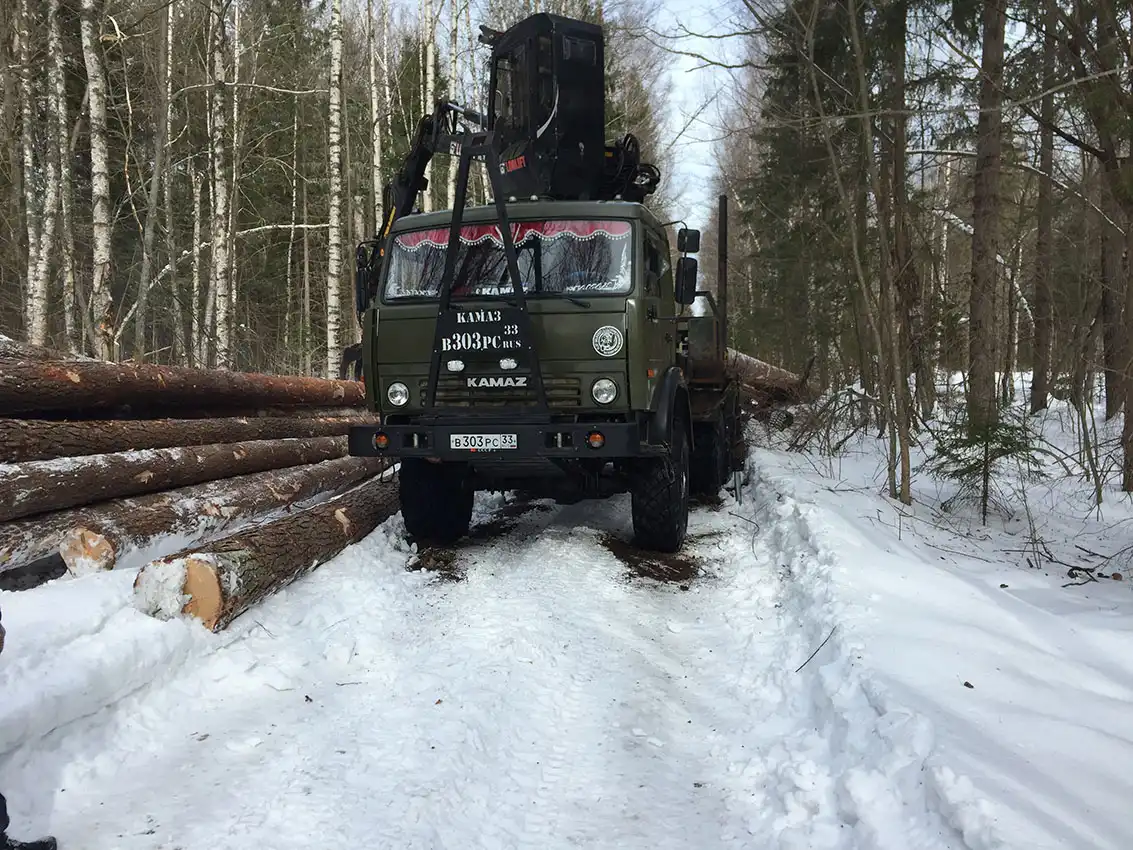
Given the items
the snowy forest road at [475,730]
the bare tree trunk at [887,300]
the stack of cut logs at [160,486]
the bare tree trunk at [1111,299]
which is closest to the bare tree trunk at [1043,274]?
the bare tree trunk at [1111,299]

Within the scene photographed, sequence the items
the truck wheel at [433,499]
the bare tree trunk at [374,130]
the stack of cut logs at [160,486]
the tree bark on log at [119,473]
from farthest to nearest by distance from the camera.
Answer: the bare tree trunk at [374,130]
the truck wheel at [433,499]
the tree bark on log at [119,473]
the stack of cut logs at [160,486]

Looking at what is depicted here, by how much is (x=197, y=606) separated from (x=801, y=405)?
1211 centimetres

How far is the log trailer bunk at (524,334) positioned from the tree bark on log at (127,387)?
2.47 meters

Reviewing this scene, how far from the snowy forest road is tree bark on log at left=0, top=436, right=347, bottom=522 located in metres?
1.44

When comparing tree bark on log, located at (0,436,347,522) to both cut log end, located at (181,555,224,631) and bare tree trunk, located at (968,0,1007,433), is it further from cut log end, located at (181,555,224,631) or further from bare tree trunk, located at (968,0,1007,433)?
bare tree trunk, located at (968,0,1007,433)

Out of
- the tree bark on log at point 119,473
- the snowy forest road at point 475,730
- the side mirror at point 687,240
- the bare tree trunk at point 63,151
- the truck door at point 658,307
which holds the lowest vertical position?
the snowy forest road at point 475,730

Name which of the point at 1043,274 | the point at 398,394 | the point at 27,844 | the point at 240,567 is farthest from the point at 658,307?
the point at 1043,274

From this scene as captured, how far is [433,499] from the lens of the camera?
640cm

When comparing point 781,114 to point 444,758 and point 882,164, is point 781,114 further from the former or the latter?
point 444,758

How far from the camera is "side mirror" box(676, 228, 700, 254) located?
587 cm

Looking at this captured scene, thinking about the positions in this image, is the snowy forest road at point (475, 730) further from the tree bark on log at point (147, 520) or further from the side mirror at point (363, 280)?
the side mirror at point (363, 280)

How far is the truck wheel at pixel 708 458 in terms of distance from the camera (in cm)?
848

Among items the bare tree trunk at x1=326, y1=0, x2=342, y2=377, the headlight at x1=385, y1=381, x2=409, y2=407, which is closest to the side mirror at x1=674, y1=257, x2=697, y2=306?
the headlight at x1=385, y1=381, x2=409, y2=407

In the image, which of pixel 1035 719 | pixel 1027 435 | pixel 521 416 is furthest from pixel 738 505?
pixel 1035 719
